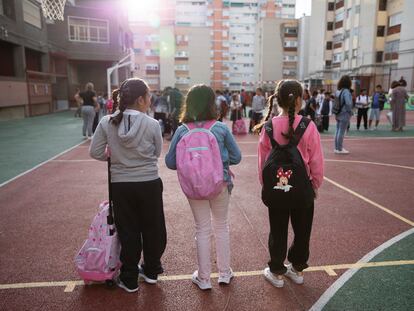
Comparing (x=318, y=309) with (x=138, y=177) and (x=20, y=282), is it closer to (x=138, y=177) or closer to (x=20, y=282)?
(x=138, y=177)

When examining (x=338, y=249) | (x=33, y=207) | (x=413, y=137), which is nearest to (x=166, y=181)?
(x=33, y=207)

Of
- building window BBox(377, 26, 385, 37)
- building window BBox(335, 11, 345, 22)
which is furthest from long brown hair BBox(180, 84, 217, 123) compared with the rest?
building window BBox(335, 11, 345, 22)

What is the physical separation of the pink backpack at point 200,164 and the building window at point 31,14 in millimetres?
26902

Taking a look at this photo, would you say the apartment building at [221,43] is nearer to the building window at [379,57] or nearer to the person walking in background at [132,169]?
the building window at [379,57]

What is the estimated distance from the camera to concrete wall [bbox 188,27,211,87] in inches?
2872

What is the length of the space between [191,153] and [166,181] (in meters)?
4.54

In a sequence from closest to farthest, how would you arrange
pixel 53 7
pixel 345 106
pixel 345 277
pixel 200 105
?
pixel 200 105 → pixel 345 277 → pixel 345 106 → pixel 53 7

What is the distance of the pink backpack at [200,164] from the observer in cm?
300

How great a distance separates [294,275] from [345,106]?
742cm

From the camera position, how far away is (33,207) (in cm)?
586

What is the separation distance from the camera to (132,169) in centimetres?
318

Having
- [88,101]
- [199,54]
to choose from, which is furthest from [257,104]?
[199,54]

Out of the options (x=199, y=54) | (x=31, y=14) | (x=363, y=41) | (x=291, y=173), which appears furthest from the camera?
(x=199, y=54)

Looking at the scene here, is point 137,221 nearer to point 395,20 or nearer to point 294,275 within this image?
point 294,275
